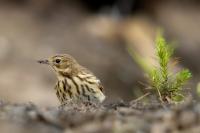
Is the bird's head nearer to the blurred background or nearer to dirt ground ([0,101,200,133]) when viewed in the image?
dirt ground ([0,101,200,133])

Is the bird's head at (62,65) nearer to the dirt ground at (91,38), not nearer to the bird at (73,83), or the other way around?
the bird at (73,83)

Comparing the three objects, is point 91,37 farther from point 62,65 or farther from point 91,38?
point 62,65

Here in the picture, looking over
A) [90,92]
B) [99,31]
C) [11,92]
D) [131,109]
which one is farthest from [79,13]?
[131,109]

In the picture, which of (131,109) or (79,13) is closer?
(131,109)

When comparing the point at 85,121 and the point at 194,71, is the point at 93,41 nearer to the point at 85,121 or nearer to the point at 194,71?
the point at 194,71

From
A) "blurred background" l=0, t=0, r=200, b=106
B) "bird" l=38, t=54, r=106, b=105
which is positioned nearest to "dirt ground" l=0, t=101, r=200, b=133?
"bird" l=38, t=54, r=106, b=105

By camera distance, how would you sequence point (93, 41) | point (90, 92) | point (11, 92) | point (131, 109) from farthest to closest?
point (93, 41), point (11, 92), point (90, 92), point (131, 109)

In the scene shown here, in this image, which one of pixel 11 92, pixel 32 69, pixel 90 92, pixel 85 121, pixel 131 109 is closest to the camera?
pixel 85 121
